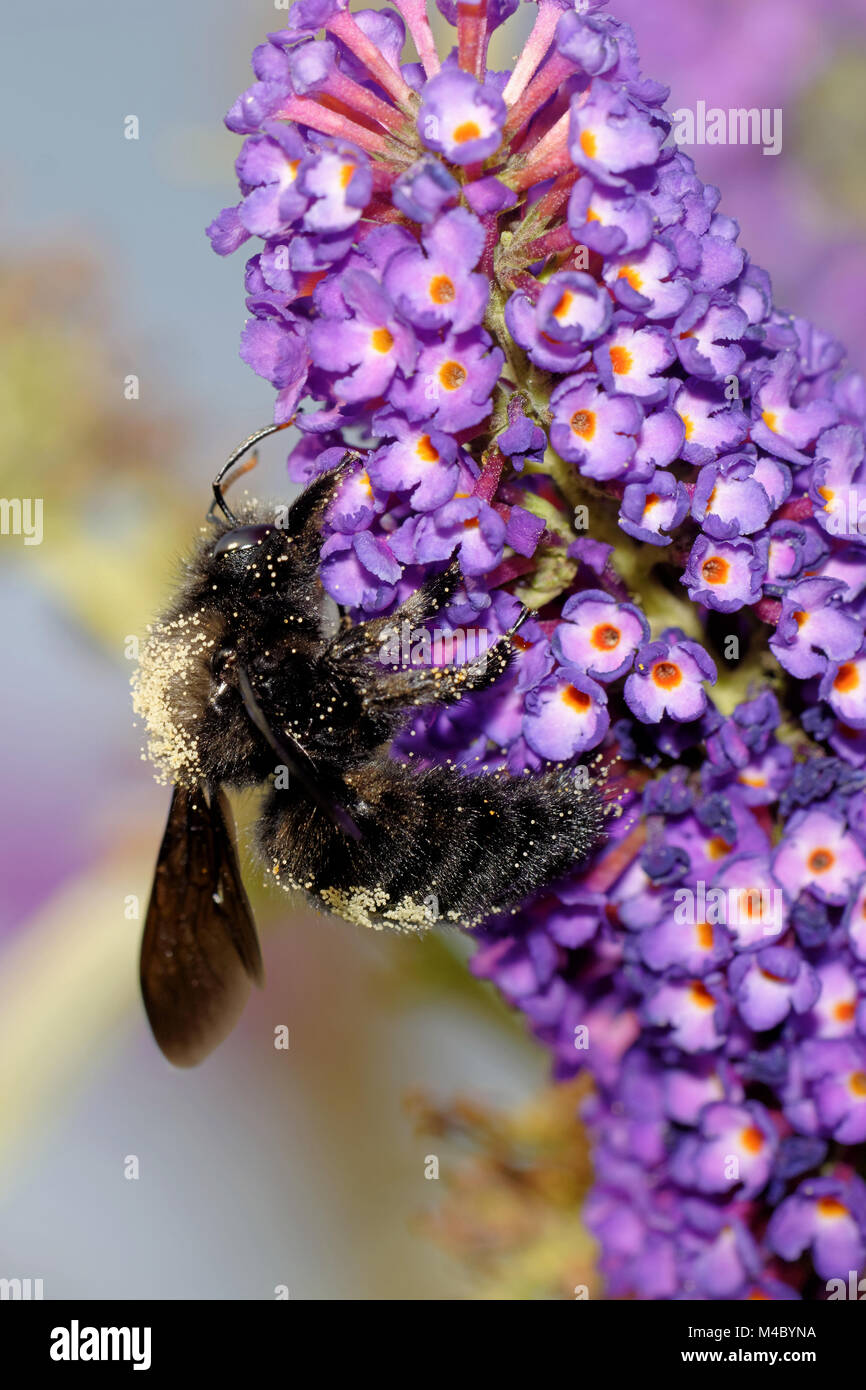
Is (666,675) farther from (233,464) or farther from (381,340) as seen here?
(233,464)

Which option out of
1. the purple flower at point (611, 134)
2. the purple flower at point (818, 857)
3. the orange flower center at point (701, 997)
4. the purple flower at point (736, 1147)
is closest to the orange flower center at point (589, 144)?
the purple flower at point (611, 134)

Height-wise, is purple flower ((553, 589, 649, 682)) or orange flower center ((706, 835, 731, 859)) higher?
purple flower ((553, 589, 649, 682))

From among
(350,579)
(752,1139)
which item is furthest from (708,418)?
(752,1139)

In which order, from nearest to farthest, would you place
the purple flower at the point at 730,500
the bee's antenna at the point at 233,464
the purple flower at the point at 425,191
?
the purple flower at the point at 425,191 → the purple flower at the point at 730,500 → the bee's antenna at the point at 233,464

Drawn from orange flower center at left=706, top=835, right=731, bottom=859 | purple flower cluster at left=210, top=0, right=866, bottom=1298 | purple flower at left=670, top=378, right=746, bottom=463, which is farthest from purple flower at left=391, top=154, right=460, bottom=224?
orange flower center at left=706, top=835, right=731, bottom=859

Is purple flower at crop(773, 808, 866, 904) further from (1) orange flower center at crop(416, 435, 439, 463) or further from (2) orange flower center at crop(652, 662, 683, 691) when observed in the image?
(1) orange flower center at crop(416, 435, 439, 463)

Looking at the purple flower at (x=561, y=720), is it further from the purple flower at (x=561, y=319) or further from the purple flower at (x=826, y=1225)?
the purple flower at (x=826, y=1225)

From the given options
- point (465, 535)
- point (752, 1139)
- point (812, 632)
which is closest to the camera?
point (465, 535)

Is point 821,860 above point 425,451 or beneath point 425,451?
beneath
